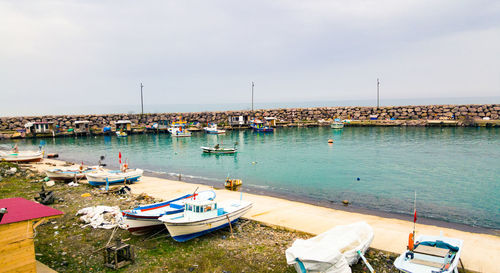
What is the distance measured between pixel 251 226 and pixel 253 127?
74161 mm

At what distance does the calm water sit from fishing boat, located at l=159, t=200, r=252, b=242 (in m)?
12.0

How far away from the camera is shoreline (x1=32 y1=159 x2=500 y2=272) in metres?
13.8

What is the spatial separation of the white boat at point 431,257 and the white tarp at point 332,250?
5.42 ft

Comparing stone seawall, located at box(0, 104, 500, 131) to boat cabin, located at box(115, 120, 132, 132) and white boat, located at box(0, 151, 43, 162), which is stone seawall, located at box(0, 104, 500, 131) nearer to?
boat cabin, located at box(115, 120, 132, 132)

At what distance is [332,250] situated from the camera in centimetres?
1127

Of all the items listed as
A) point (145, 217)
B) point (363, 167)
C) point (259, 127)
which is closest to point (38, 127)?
point (259, 127)

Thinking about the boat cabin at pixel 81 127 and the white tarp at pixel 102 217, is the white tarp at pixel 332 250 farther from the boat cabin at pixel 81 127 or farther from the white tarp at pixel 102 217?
the boat cabin at pixel 81 127

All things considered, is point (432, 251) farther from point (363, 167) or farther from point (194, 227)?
point (363, 167)

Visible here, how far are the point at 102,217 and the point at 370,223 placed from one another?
14.6 meters

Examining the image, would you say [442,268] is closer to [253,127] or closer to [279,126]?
[253,127]

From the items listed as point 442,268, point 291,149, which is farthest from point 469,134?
point 442,268

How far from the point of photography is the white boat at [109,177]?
85.7 ft

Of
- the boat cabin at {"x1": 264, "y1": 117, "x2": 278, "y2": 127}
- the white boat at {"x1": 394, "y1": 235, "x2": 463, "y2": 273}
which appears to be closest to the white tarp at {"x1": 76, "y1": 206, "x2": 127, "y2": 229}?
the white boat at {"x1": 394, "y1": 235, "x2": 463, "y2": 273}

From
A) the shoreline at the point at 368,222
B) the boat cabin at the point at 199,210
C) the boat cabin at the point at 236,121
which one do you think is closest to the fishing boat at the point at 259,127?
the boat cabin at the point at 236,121
